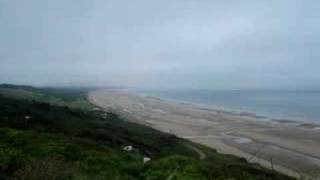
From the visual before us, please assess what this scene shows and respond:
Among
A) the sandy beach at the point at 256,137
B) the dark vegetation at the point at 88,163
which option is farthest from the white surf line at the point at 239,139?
the dark vegetation at the point at 88,163

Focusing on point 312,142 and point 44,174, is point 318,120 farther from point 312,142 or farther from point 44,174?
point 44,174

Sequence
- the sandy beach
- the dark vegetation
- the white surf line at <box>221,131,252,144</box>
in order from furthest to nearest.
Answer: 1. the white surf line at <box>221,131,252,144</box>
2. the sandy beach
3. the dark vegetation

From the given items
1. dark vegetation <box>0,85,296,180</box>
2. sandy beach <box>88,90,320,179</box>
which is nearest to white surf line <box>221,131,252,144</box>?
sandy beach <box>88,90,320,179</box>

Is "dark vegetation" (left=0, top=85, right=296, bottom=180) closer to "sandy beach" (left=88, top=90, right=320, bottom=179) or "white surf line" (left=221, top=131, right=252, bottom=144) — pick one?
"sandy beach" (left=88, top=90, right=320, bottom=179)

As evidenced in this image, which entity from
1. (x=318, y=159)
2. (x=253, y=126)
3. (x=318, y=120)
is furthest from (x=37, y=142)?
(x=318, y=120)

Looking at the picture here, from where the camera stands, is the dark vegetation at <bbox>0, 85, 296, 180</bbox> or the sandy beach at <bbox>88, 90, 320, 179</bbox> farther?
the sandy beach at <bbox>88, 90, 320, 179</bbox>

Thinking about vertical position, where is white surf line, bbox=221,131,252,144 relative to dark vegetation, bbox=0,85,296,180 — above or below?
below

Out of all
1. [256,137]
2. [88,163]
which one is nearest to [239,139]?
[256,137]

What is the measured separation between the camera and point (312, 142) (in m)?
52.1

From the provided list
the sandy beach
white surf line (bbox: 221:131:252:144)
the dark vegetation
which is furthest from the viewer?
white surf line (bbox: 221:131:252:144)

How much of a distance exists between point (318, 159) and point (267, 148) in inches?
311

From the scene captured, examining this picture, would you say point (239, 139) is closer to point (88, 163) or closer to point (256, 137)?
point (256, 137)

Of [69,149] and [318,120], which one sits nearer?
[69,149]

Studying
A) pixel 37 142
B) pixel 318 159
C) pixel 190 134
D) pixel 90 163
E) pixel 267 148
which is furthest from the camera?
pixel 190 134
